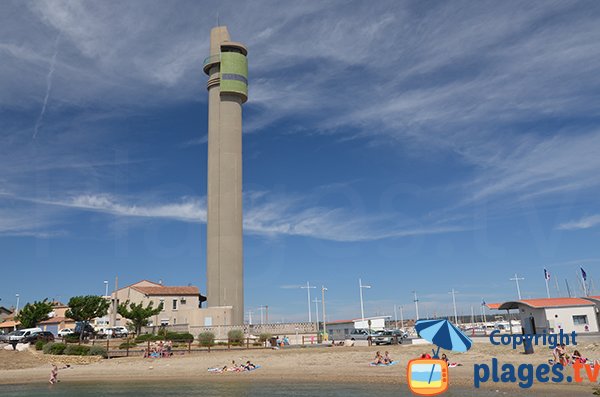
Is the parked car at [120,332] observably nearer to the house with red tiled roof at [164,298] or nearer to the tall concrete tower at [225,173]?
the house with red tiled roof at [164,298]

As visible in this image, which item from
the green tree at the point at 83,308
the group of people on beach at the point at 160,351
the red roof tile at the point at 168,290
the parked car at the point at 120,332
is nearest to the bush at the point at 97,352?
the group of people on beach at the point at 160,351

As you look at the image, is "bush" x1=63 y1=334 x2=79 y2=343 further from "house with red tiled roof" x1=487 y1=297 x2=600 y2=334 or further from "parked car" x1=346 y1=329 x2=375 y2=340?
"house with red tiled roof" x1=487 y1=297 x2=600 y2=334

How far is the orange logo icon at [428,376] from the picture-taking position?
440 inches

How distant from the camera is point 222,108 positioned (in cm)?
7456

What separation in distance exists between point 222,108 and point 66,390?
1915 inches

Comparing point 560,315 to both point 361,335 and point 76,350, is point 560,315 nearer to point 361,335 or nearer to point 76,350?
point 361,335

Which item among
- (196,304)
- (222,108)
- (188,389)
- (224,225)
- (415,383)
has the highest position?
(222,108)

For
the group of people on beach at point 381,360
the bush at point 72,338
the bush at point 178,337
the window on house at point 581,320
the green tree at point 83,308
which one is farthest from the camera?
the green tree at point 83,308

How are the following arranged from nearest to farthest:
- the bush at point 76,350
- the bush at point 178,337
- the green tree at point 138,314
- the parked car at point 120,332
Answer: the bush at point 76,350 → the bush at point 178,337 → the green tree at point 138,314 → the parked car at point 120,332

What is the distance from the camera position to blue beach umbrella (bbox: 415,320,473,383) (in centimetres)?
1275

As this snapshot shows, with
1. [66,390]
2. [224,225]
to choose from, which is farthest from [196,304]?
[66,390]

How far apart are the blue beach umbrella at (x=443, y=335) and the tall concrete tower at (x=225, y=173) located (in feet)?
186

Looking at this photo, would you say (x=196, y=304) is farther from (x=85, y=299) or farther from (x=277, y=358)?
(x=277, y=358)

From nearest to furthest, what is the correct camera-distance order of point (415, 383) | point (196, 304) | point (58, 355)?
point (415, 383) < point (58, 355) < point (196, 304)
